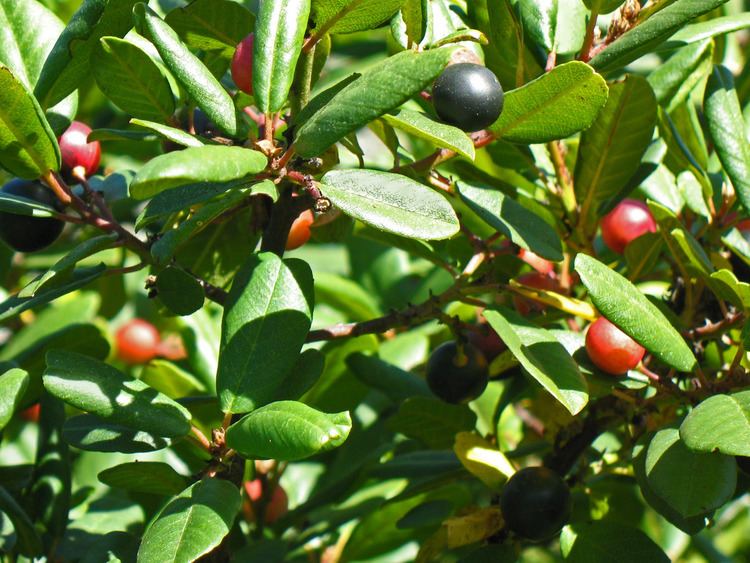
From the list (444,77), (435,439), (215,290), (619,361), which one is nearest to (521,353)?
(619,361)

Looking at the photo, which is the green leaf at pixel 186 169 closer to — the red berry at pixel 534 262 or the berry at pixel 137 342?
the red berry at pixel 534 262

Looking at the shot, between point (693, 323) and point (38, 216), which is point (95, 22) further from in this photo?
point (693, 323)

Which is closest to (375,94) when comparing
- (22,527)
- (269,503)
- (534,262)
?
(534,262)

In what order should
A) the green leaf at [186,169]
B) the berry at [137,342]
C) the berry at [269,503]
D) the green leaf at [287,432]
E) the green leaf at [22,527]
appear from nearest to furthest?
the green leaf at [186,169], the green leaf at [287,432], the green leaf at [22,527], the berry at [269,503], the berry at [137,342]

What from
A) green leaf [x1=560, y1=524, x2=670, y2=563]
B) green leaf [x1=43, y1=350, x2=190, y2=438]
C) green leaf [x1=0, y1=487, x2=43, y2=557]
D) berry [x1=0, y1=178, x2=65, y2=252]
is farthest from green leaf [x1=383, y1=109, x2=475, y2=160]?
green leaf [x1=0, y1=487, x2=43, y2=557]

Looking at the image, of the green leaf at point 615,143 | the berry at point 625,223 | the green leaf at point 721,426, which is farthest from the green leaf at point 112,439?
the berry at point 625,223

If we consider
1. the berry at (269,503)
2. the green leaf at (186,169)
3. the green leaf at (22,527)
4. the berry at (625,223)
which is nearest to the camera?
the green leaf at (186,169)

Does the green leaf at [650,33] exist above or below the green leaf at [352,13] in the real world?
below

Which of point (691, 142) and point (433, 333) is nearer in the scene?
point (691, 142)
